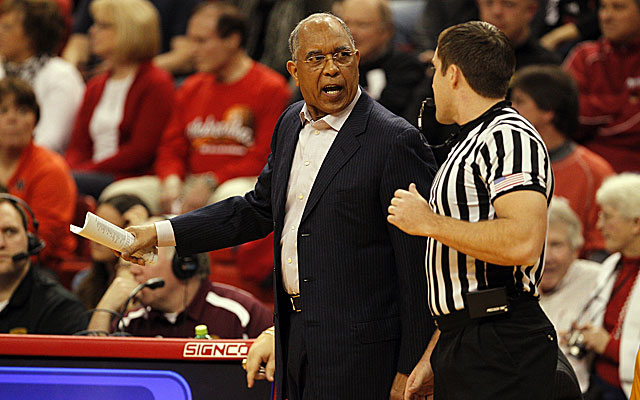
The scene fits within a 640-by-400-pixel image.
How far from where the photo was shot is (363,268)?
99.7 inches

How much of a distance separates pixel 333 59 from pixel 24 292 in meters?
2.09

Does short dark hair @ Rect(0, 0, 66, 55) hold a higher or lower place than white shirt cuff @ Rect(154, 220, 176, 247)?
higher

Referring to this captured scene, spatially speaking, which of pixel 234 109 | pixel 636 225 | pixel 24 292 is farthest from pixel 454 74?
pixel 234 109

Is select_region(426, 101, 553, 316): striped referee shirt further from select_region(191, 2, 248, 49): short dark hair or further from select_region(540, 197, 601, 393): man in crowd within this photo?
select_region(191, 2, 248, 49): short dark hair

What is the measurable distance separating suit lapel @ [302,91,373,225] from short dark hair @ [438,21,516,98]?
32 cm

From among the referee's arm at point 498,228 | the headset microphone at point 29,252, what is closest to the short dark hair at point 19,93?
the headset microphone at point 29,252

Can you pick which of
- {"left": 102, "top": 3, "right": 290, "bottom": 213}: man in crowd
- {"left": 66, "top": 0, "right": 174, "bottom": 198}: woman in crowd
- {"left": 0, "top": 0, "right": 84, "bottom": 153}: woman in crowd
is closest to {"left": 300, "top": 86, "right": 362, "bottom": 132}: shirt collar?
{"left": 102, "top": 3, "right": 290, "bottom": 213}: man in crowd

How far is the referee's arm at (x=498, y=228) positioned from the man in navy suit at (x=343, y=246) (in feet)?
0.81

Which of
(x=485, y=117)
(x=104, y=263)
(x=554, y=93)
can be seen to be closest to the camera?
(x=485, y=117)

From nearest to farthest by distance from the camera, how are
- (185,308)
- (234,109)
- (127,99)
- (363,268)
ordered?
(363,268) < (185,308) < (234,109) < (127,99)

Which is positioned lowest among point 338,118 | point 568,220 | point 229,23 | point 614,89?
point 568,220

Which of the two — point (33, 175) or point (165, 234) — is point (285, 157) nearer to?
point (165, 234)

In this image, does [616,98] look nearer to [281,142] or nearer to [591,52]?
[591,52]

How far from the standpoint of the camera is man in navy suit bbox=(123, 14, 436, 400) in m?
2.52
